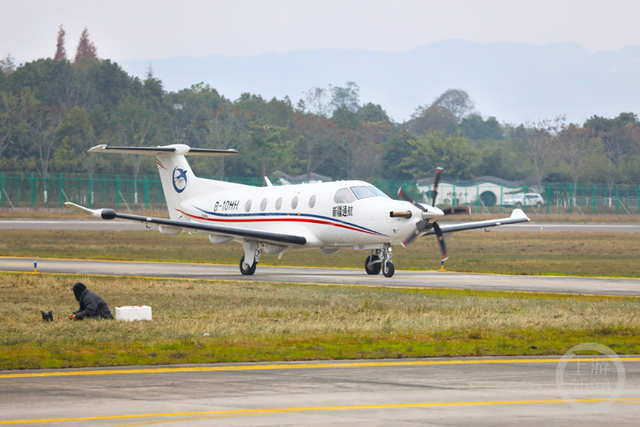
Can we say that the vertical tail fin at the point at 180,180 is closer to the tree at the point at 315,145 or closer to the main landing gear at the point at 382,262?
the main landing gear at the point at 382,262

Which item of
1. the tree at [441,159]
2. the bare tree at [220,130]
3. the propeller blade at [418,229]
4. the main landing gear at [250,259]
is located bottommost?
the main landing gear at [250,259]

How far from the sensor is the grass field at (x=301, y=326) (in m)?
12.8

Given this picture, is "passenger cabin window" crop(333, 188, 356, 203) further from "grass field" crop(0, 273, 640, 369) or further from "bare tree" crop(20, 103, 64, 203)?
"bare tree" crop(20, 103, 64, 203)

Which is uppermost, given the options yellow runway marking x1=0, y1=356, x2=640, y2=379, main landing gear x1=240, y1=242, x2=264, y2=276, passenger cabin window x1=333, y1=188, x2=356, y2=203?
passenger cabin window x1=333, y1=188, x2=356, y2=203

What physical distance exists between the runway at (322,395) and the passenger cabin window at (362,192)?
15.6 m

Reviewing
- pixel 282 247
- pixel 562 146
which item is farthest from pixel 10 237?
pixel 562 146

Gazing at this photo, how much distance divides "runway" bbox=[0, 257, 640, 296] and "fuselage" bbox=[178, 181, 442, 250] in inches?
58.0

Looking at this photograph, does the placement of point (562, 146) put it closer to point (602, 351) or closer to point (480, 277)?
point (480, 277)

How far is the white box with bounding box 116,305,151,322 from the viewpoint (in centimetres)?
1609

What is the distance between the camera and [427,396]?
9.58m

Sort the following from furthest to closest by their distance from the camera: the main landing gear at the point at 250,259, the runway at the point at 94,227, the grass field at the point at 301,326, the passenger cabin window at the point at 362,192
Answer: the runway at the point at 94,227 → the main landing gear at the point at 250,259 → the passenger cabin window at the point at 362,192 → the grass field at the point at 301,326

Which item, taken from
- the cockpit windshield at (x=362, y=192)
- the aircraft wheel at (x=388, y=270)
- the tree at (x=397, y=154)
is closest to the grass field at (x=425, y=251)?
the aircraft wheel at (x=388, y=270)

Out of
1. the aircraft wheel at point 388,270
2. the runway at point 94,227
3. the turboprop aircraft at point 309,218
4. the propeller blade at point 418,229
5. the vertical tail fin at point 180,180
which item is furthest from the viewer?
the runway at point 94,227

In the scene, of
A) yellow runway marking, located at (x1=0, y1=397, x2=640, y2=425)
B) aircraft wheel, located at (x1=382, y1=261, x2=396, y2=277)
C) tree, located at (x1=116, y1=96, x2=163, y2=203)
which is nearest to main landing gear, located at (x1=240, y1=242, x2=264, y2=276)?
aircraft wheel, located at (x1=382, y1=261, x2=396, y2=277)
